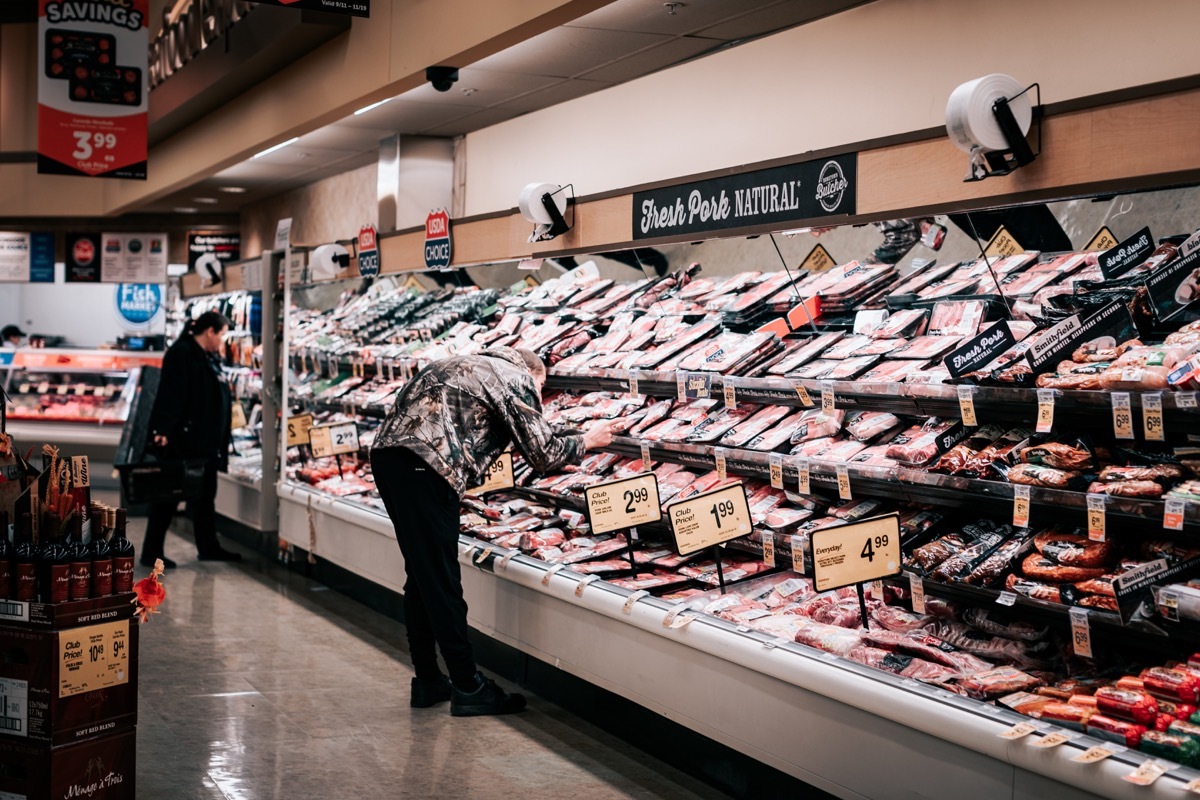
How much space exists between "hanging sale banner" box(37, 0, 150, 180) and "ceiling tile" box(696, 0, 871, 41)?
17.9ft

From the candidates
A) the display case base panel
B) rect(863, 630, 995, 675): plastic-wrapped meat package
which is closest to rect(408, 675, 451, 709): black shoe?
the display case base panel

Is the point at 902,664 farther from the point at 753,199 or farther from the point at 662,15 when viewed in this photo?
the point at 662,15

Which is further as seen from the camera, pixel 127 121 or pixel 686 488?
pixel 127 121

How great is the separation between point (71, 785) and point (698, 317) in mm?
3277

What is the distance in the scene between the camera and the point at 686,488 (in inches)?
204

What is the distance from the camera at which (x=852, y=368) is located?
4.29m

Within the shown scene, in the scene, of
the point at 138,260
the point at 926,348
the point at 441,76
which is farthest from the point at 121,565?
the point at 138,260

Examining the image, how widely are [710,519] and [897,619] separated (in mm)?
752

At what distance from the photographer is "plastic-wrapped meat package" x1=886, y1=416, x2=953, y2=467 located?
3914mm

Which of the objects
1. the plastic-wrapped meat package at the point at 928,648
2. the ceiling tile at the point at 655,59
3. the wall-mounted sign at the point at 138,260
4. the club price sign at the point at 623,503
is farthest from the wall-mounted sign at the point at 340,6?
the wall-mounted sign at the point at 138,260

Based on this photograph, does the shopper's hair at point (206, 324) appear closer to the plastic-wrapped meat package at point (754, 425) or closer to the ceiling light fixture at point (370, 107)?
the ceiling light fixture at point (370, 107)

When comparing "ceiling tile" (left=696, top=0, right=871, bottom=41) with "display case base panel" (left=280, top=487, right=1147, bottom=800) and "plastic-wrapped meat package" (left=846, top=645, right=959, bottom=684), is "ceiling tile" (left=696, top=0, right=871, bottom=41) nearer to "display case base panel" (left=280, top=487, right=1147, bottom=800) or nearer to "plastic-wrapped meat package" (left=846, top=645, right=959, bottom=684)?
"display case base panel" (left=280, top=487, right=1147, bottom=800)

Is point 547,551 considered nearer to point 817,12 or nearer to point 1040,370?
point 1040,370

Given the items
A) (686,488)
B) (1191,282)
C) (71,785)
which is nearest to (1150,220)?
(1191,282)
